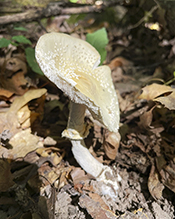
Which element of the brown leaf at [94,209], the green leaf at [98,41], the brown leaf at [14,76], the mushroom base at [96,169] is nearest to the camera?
the brown leaf at [94,209]

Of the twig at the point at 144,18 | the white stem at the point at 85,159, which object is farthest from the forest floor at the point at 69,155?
the twig at the point at 144,18

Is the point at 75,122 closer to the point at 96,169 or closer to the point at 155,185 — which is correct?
the point at 96,169

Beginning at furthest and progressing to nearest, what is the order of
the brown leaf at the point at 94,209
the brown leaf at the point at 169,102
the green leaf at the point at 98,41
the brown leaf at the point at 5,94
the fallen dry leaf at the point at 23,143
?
the green leaf at the point at 98,41, the brown leaf at the point at 5,94, the fallen dry leaf at the point at 23,143, the brown leaf at the point at 169,102, the brown leaf at the point at 94,209

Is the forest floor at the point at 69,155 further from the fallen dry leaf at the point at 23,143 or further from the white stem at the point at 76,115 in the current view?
the white stem at the point at 76,115

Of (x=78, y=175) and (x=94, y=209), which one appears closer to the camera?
(x=94, y=209)

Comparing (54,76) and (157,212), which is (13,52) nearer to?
(54,76)

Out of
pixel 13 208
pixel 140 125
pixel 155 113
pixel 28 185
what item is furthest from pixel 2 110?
pixel 155 113

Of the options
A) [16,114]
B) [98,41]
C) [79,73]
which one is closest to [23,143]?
[16,114]

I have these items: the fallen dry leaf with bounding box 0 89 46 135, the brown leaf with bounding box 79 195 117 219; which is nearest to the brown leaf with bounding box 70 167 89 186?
the brown leaf with bounding box 79 195 117 219
